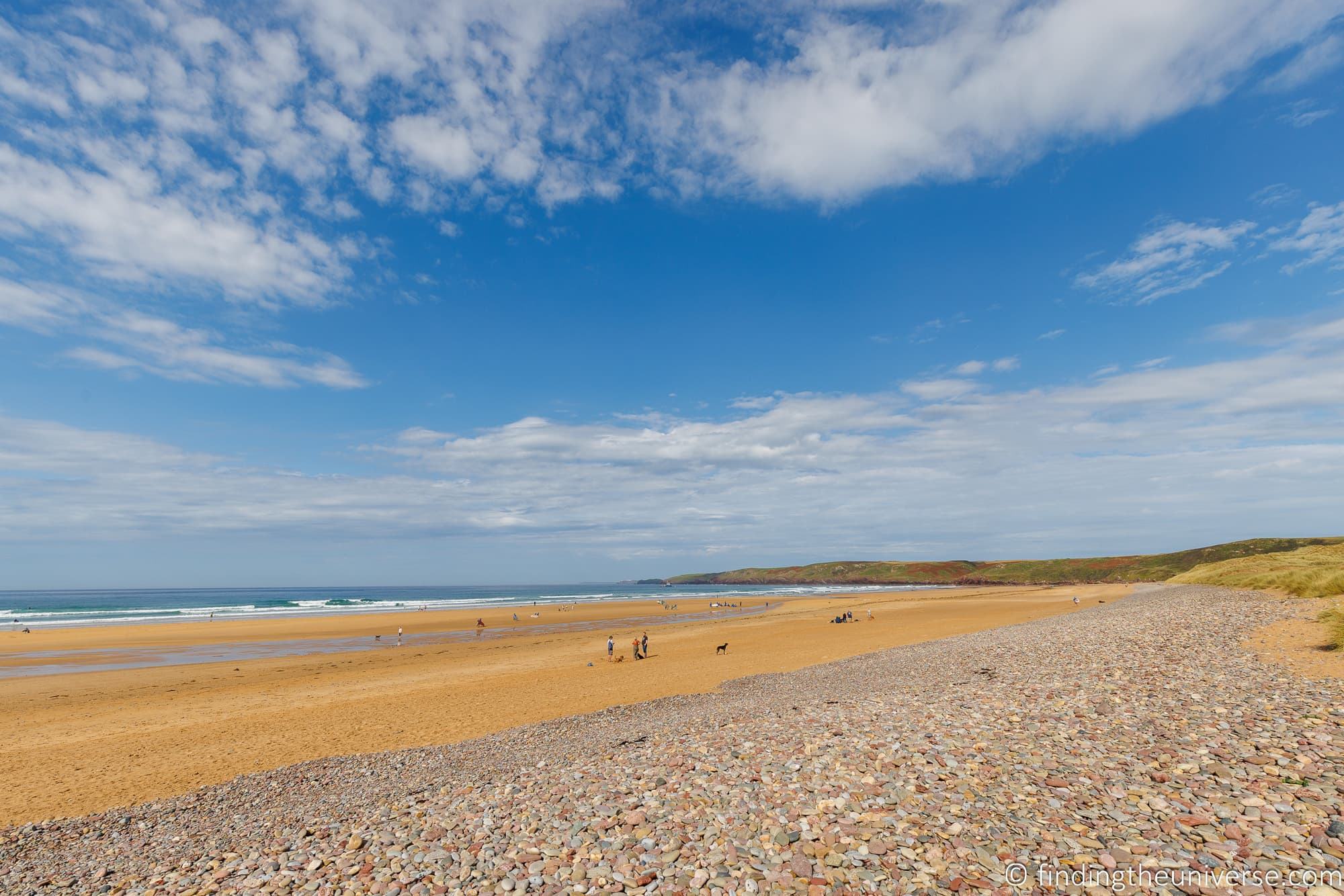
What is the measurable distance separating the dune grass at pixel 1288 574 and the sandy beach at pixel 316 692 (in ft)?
46.1

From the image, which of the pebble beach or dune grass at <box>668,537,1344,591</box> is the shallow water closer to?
the pebble beach

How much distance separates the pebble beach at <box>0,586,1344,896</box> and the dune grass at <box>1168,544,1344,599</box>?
33.9 ft

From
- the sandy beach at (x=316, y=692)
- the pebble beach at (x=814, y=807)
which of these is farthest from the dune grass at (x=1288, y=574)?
the sandy beach at (x=316, y=692)

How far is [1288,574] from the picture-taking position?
39.2 meters

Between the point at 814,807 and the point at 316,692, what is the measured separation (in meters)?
28.7

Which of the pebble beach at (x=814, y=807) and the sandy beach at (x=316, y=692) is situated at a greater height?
the pebble beach at (x=814, y=807)

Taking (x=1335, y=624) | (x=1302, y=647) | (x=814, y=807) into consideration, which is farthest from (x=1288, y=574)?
(x=814, y=807)

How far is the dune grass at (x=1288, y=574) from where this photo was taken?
96.1ft

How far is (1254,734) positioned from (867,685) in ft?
37.1

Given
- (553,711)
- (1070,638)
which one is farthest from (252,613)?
(1070,638)

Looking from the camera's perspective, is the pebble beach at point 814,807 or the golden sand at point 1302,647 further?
the golden sand at point 1302,647

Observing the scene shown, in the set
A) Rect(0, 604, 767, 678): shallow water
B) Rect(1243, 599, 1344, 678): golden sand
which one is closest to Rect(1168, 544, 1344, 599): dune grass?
Rect(1243, 599, 1344, 678): golden sand

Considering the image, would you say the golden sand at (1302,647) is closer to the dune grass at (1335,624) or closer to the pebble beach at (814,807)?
the dune grass at (1335,624)

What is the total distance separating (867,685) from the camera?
20.6 m
